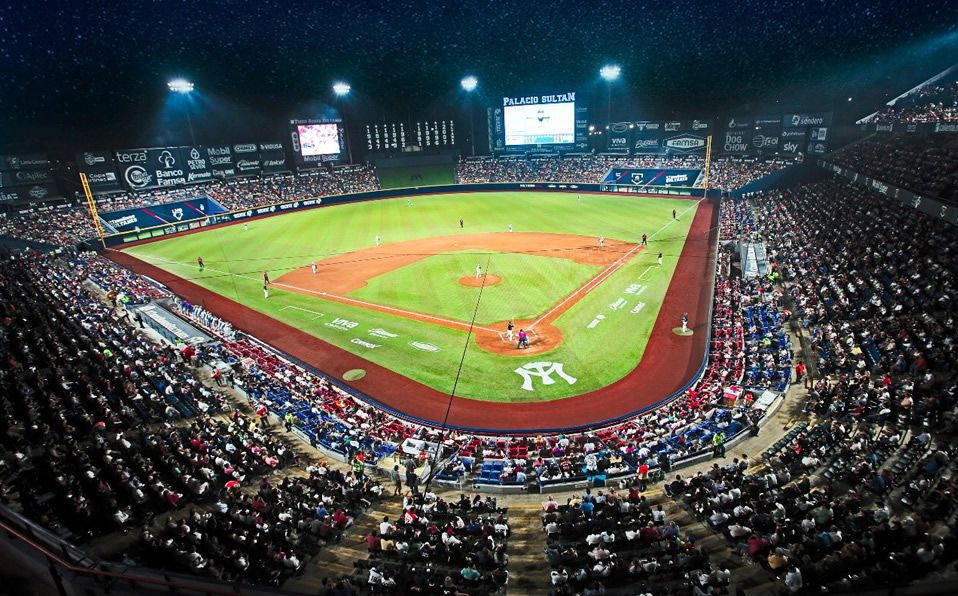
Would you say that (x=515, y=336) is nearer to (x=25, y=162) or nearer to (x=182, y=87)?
(x=25, y=162)

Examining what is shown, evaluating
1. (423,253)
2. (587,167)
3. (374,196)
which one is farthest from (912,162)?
(374,196)

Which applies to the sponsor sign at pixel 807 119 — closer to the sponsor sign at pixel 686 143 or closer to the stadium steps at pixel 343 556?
the sponsor sign at pixel 686 143

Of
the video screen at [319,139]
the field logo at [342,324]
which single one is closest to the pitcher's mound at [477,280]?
the field logo at [342,324]

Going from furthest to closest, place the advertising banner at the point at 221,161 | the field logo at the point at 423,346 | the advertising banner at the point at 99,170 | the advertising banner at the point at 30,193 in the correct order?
1. the advertising banner at the point at 221,161
2. the advertising banner at the point at 99,170
3. the advertising banner at the point at 30,193
4. the field logo at the point at 423,346

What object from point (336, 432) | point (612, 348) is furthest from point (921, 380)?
point (336, 432)

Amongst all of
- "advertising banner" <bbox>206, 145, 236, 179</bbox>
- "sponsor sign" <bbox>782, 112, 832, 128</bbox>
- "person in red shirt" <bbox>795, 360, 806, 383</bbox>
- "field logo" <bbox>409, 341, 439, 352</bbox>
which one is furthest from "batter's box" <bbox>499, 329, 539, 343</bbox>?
"advertising banner" <bbox>206, 145, 236, 179</bbox>

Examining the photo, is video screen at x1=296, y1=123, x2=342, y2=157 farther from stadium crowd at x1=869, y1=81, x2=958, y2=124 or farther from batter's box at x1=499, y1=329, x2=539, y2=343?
stadium crowd at x1=869, y1=81, x2=958, y2=124
